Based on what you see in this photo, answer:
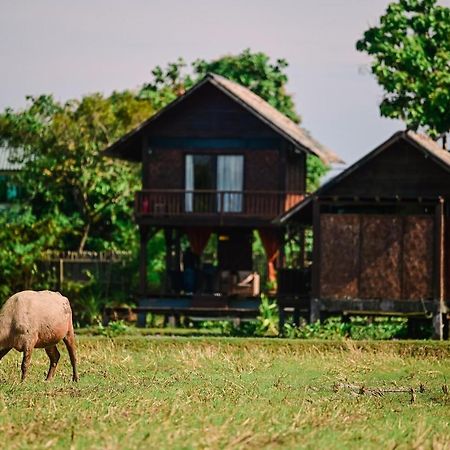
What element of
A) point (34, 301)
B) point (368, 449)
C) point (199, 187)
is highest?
point (199, 187)

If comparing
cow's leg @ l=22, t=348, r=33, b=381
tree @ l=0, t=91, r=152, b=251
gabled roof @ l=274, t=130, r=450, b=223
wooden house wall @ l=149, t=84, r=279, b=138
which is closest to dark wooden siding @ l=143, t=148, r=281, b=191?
wooden house wall @ l=149, t=84, r=279, b=138

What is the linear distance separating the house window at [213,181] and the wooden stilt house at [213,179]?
0.03 meters

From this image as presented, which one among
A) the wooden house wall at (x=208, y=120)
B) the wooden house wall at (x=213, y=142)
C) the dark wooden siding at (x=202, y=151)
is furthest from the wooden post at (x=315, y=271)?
the wooden house wall at (x=208, y=120)

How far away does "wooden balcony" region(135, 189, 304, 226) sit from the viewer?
141 ft

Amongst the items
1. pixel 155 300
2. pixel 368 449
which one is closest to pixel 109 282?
pixel 155 300

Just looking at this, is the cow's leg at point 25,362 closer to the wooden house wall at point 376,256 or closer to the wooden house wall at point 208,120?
the wooden house wall at point 376,256

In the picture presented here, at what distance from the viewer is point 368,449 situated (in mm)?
14391

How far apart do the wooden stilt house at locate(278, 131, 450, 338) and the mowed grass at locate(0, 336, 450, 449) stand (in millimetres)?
5804

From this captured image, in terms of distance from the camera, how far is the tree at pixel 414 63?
4569 centimetres

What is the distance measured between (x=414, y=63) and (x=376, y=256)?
Result: 12221 mm

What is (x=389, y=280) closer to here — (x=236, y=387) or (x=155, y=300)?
(x=155, y=300)

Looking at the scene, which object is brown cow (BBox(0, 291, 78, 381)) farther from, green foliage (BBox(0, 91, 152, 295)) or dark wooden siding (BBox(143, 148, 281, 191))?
green foliage (BBox(0, 91, 152, 295))

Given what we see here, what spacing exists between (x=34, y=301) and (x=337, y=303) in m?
15.2

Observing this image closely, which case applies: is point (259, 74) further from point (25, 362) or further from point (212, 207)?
point (25, 362)
